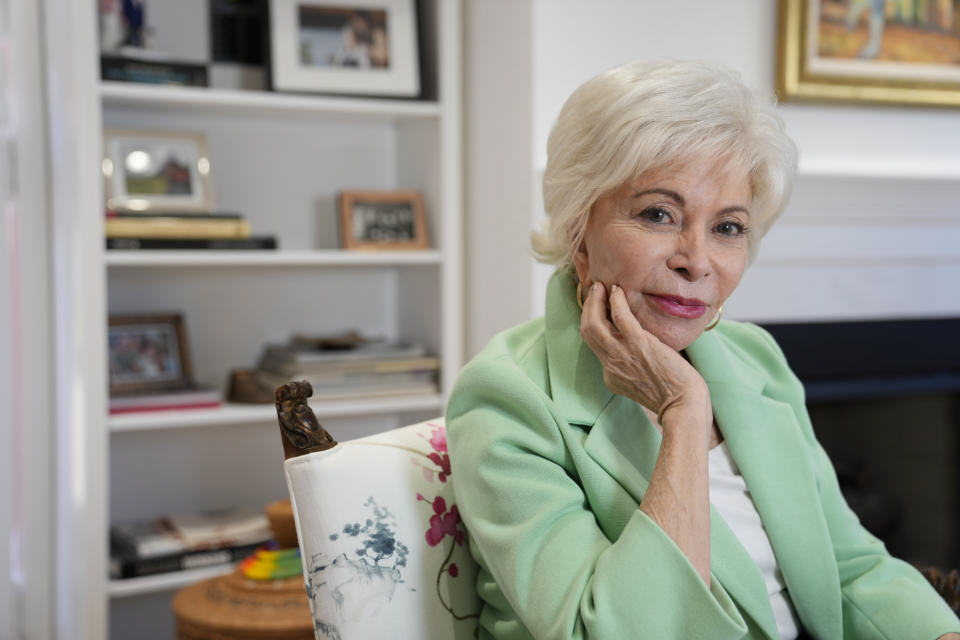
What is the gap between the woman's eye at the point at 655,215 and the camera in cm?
120

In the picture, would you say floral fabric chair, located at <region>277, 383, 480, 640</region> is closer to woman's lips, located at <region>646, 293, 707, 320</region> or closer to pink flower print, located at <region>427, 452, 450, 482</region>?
pink flower print, located at <region>427, 452, 450, 482</region>

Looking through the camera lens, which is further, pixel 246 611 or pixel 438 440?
pixel 246 611

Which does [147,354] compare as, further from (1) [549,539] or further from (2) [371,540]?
(1) [549,539]

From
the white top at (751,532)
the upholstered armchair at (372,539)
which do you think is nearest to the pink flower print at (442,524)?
the upholstered armchair at (372,539)

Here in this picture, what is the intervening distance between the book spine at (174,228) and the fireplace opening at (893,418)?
4.43 feet

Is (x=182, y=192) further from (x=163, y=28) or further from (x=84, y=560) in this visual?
(x=84, y=560)

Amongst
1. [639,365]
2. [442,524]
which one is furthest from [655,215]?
[442,524]

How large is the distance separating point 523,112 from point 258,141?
0.85m

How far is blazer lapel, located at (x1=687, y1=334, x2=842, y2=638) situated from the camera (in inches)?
49.8

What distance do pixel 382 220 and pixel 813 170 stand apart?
1.08m

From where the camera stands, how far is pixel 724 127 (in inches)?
47.3

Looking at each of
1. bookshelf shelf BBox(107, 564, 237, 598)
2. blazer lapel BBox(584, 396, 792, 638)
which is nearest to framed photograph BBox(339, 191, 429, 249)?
bookshelf shelf BBox(107, 564, 237, 598)

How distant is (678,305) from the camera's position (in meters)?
1.21

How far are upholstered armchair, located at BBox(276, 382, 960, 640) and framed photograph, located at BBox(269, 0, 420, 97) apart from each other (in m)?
1.47
